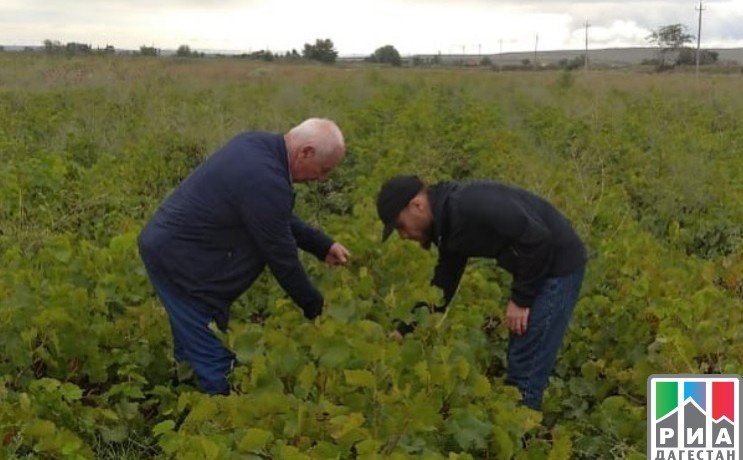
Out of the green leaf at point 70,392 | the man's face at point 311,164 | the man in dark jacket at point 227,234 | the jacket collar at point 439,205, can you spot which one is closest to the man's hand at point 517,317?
the jacket collar at point 439,205

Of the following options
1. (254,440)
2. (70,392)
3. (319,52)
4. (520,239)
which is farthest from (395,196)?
(319,52)

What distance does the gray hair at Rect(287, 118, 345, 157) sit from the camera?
3713 mm

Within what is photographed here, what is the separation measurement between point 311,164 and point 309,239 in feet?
2.03

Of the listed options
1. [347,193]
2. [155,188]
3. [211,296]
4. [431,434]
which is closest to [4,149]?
[155,188]

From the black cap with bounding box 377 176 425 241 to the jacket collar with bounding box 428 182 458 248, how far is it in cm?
8

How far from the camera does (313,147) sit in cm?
371

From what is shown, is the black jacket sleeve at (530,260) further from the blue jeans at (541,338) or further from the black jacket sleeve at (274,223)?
the black jacket sleeve at (274,223)

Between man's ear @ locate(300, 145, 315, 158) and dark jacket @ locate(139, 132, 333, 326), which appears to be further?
man's ear @ locate(300, 145, 315, 158)

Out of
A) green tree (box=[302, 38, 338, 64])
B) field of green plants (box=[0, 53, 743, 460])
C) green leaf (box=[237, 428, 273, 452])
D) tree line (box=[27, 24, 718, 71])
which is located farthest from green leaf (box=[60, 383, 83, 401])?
green tree (box=[302, 38, 338, 64])

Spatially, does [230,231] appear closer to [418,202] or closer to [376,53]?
[418,202]

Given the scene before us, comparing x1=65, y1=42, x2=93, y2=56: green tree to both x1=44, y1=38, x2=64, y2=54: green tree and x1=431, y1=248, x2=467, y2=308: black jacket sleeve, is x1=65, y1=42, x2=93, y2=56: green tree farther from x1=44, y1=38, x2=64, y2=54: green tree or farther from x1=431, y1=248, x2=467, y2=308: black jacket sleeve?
x1=431, y1=248, x2=467, y2=308: black jacket sleeve

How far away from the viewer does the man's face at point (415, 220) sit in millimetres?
3621

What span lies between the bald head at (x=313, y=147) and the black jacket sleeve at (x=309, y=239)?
0.50m

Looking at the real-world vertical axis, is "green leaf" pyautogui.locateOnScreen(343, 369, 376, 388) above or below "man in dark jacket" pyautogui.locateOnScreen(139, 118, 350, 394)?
below
